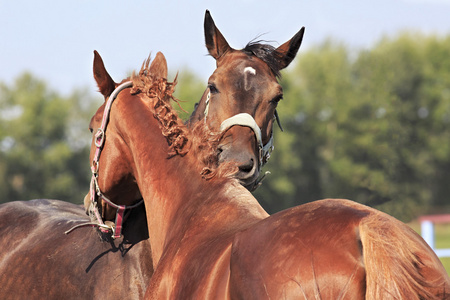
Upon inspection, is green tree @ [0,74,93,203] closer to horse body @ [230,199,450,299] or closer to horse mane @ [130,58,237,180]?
horse mane @ [130,58,237,180]

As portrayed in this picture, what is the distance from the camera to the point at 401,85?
38031 mm

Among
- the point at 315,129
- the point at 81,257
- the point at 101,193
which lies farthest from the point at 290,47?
the point at 315,129

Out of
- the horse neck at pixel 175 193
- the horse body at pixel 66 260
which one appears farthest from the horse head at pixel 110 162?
the horse body at pixel 66 260

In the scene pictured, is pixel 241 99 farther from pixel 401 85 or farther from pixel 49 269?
pixel 401 85

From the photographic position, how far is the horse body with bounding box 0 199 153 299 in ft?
13.4

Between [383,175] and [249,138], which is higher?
[249,138]

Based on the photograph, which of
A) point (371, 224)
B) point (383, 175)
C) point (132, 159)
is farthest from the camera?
point (383, 175)

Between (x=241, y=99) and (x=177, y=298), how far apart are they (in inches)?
90.4

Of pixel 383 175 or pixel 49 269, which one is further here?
pixel 383 175

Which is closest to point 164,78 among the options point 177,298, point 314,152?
point 177,298

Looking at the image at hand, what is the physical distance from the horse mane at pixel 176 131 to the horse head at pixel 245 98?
0.51m

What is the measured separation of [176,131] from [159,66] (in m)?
0.78

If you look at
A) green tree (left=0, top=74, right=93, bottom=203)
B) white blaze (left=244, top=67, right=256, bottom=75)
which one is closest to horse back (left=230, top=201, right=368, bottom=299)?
white blaze (left=244, top=67, right=256, bottom=75)

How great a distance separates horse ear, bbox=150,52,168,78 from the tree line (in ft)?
98.1
